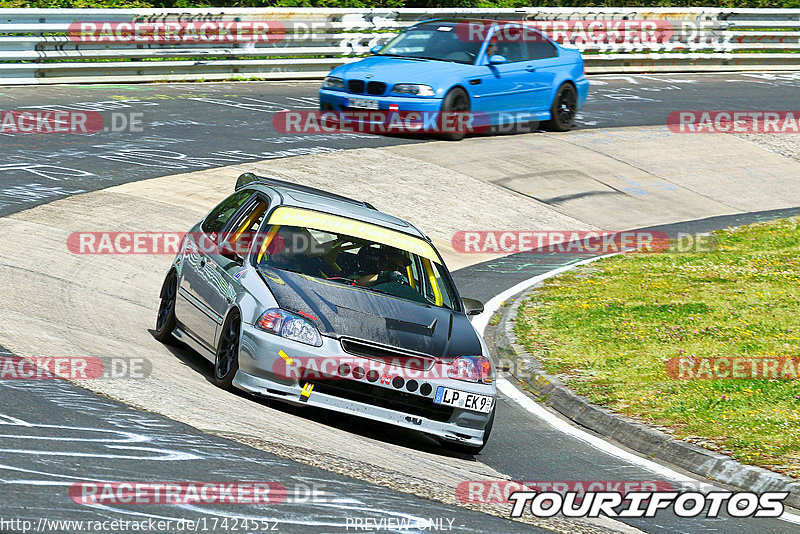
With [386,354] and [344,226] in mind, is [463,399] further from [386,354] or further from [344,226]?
[344,226]

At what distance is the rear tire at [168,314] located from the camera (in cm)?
927

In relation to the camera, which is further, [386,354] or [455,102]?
[455,102]

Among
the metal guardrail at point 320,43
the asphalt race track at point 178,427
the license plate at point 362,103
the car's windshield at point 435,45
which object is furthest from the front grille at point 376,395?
the metal guardrail at point 320,43

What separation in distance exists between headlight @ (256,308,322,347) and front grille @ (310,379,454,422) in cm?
29

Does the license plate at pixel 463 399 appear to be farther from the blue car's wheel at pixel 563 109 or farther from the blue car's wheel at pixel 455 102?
the blue car's wheel at pixel 563 109

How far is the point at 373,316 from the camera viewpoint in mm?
7820

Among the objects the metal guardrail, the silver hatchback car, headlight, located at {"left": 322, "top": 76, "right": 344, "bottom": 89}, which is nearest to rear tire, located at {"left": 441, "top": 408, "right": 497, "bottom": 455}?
the silver hatchback car

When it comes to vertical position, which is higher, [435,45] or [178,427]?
[435,45]

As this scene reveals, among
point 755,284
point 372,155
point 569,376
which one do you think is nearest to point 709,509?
point 569,376

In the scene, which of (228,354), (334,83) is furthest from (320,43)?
(228,354)

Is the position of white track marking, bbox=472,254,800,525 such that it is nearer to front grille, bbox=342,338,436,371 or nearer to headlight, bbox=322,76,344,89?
front grille, bbox=342,338,436,371

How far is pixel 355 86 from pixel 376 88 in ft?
1.37

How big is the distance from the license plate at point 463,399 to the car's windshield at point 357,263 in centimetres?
108

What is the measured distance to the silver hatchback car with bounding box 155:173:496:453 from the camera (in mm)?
7461
